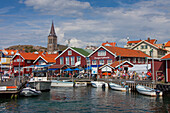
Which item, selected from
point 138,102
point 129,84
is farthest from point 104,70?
point 138,102

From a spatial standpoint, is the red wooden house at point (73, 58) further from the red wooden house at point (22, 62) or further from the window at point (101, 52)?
the red wooden house at point (22, 62)

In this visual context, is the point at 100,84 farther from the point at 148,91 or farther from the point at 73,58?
the point at 73,58

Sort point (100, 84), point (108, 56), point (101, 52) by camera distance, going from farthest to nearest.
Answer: point (101, 52)
point (108, 56)
point (100, 84)

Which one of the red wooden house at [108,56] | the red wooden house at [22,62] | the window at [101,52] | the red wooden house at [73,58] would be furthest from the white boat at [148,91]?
the red wooden house at [22,62]

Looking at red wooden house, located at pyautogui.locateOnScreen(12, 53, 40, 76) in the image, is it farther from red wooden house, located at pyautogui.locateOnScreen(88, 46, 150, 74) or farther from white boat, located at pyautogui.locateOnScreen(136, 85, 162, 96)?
white boat, located at pyautogui.locateOnScreen(136, 85, 162, 96)

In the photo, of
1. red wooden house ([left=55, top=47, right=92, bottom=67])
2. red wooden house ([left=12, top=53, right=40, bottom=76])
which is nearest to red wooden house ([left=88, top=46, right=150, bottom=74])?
red wooden house ([left=55, top=47, right=92, bottom=67])

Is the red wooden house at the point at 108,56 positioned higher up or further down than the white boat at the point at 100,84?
higher up

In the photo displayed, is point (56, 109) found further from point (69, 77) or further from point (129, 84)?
point (69, 77)

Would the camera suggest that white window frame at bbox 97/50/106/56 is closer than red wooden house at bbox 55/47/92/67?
Yes

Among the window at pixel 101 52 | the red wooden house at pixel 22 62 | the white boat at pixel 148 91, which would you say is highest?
the window at pixel 101 52

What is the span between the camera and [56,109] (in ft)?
79.4

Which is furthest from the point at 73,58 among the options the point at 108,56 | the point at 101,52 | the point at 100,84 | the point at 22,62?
the point at 100,84

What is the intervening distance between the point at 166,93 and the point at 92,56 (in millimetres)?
29952

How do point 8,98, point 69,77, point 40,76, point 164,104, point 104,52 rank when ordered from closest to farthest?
1. point 164,104
2. point 8,98
3. point 40,76
4. point 69,77
5. point 104,52
